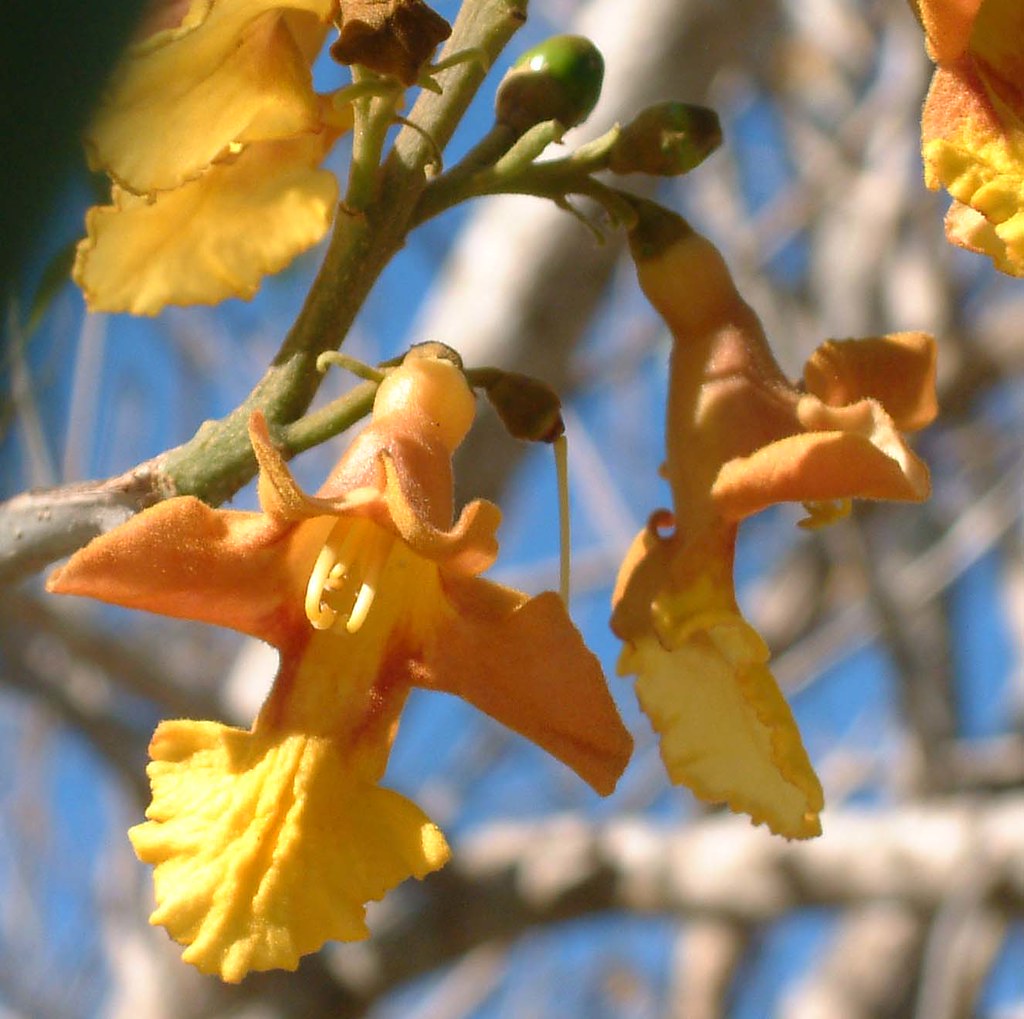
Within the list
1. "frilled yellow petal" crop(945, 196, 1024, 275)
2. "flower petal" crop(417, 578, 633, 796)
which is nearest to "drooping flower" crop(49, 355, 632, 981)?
"flower petal" crop(417, 578, 633, 796)

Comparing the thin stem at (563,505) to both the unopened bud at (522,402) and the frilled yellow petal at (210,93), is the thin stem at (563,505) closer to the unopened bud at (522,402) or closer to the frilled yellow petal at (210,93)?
the unopened bud at (522,402)

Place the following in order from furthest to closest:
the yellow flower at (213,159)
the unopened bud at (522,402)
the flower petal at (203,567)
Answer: the unopened bud at (522,402), the yellow flower at (213,159), the flower petal at (203,567)

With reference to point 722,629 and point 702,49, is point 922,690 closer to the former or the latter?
point 702,49

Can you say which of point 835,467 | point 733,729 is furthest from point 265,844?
point 835,467

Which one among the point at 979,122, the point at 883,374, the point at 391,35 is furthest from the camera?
the point at 883,374

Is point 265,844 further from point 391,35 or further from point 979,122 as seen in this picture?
point 979,122

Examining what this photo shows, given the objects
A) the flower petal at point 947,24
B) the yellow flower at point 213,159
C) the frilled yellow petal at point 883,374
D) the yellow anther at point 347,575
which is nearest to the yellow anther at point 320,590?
the yellow anther at point 347,575

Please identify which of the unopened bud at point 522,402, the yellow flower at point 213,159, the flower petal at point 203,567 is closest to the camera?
the flower petal at point 203,567

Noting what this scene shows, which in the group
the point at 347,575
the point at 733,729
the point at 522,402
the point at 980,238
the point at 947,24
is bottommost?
the point at 733,729
